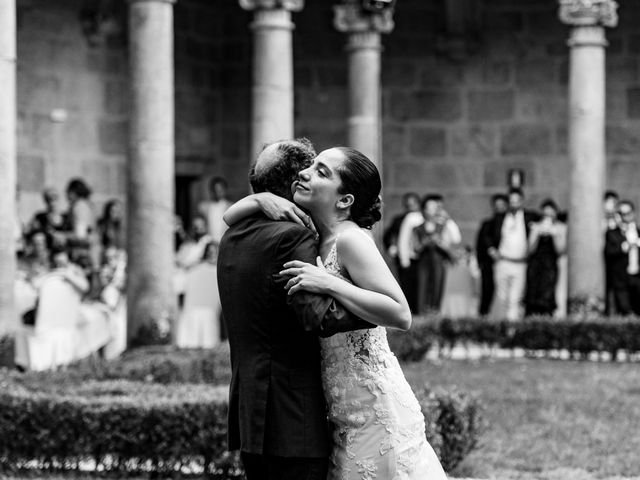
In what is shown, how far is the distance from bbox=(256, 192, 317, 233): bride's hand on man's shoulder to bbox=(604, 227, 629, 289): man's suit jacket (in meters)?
13.5

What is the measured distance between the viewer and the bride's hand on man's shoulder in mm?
4805

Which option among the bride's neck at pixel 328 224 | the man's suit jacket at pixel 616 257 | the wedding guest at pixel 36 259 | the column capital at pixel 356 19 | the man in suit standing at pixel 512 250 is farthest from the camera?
the man in suit standing at pixel 512 250

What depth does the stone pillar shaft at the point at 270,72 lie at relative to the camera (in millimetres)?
15938

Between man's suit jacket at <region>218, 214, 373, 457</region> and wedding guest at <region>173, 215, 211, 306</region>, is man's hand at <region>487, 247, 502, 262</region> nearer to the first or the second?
wedding guest at <region>173, 215, 211, 306</region>

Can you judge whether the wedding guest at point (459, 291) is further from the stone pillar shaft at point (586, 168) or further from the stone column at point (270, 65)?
the stone column at point (270, 65)

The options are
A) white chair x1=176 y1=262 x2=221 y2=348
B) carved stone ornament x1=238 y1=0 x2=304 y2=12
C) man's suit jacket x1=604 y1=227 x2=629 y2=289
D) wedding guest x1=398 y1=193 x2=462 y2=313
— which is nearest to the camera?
carved stone ornament x1=238 y1=0 x2=304 y2=12

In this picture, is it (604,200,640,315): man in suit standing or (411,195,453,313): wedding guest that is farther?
(411,195,453,313): wedding guest

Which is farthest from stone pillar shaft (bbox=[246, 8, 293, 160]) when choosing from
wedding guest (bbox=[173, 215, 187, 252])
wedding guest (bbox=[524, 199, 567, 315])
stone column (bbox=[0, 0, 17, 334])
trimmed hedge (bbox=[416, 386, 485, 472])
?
trimmed hedge (bbox=[416, 386, 485, 472])

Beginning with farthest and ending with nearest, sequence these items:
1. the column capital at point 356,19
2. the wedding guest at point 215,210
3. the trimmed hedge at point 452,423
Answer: the wedding guest at point 215,210 → the column capital at point 356,19 → the trimmed hedge at point 452,423

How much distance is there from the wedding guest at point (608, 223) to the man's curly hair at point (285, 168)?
43.5ft

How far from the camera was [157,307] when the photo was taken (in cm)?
1390

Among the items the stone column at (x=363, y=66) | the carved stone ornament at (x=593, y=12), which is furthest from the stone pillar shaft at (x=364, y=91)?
the carved stone ornament at (x=593, y=12)

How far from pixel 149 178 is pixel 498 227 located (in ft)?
19.3

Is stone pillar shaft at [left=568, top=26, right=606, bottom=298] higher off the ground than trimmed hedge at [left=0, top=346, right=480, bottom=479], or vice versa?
stone pillar shaft at [left=568, top=26, right=606, bottom=298]
